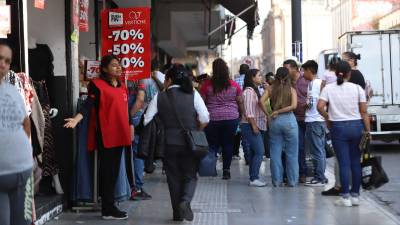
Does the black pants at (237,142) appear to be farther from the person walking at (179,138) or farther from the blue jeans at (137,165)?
the person walking at (179,138)

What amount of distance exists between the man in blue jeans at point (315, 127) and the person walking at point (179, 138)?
2.95 metres

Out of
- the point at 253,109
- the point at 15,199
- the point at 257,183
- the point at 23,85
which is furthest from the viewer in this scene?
the point at 253,109

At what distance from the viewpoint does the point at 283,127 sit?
9.30 m

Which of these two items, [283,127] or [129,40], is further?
[283,127]

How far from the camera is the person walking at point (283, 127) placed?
927 cm

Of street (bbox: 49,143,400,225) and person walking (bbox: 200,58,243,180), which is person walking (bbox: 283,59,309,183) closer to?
street (bbox: 49,143,400,225)

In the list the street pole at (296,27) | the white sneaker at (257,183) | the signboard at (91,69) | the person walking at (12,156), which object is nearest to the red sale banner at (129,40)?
the signboard at (91,69)

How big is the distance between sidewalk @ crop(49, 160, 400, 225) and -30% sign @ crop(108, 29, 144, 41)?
2193mm

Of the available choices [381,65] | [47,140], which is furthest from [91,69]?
[381,65]

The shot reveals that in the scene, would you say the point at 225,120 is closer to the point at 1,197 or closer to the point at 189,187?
the point at 189,187

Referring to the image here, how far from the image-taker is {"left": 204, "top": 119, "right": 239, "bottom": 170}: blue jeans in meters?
10.2

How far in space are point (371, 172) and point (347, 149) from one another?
400 millimetres

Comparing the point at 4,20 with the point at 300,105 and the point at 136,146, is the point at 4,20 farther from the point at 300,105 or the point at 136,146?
the point at 300,105

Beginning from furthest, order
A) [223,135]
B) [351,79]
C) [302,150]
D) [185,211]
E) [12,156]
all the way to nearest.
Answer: [223,135] < [302,150] < [351,79] < [185,211] < [12,156]
